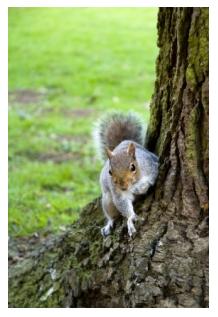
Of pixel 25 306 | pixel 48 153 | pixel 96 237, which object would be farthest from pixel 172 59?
pixel 48 153

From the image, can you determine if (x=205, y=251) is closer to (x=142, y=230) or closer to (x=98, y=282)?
(x=142, y=230)

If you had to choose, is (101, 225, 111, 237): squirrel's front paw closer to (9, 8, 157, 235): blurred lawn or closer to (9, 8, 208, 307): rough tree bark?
(9, 8, 208, 307): rough tree bark

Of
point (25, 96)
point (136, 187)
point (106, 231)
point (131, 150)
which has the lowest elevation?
point (106, 231)

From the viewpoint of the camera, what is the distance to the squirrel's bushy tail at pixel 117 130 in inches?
94.5

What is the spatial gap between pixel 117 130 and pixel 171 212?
0.58m

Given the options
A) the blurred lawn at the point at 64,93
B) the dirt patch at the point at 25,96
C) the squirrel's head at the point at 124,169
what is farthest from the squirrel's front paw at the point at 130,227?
the dirt patch at the point at 25,96

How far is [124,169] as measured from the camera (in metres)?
2.05

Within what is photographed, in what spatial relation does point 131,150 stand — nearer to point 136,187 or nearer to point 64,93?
point 136,187

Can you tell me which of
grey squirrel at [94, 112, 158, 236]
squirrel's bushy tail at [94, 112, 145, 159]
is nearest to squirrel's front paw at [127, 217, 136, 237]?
grey squirrel at [94, 112, 158, 236]

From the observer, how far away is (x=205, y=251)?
1884 millimetres

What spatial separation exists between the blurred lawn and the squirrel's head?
1.25 metres

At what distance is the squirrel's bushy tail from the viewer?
240 centimetres

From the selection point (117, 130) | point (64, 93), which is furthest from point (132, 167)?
point (64, 93)
